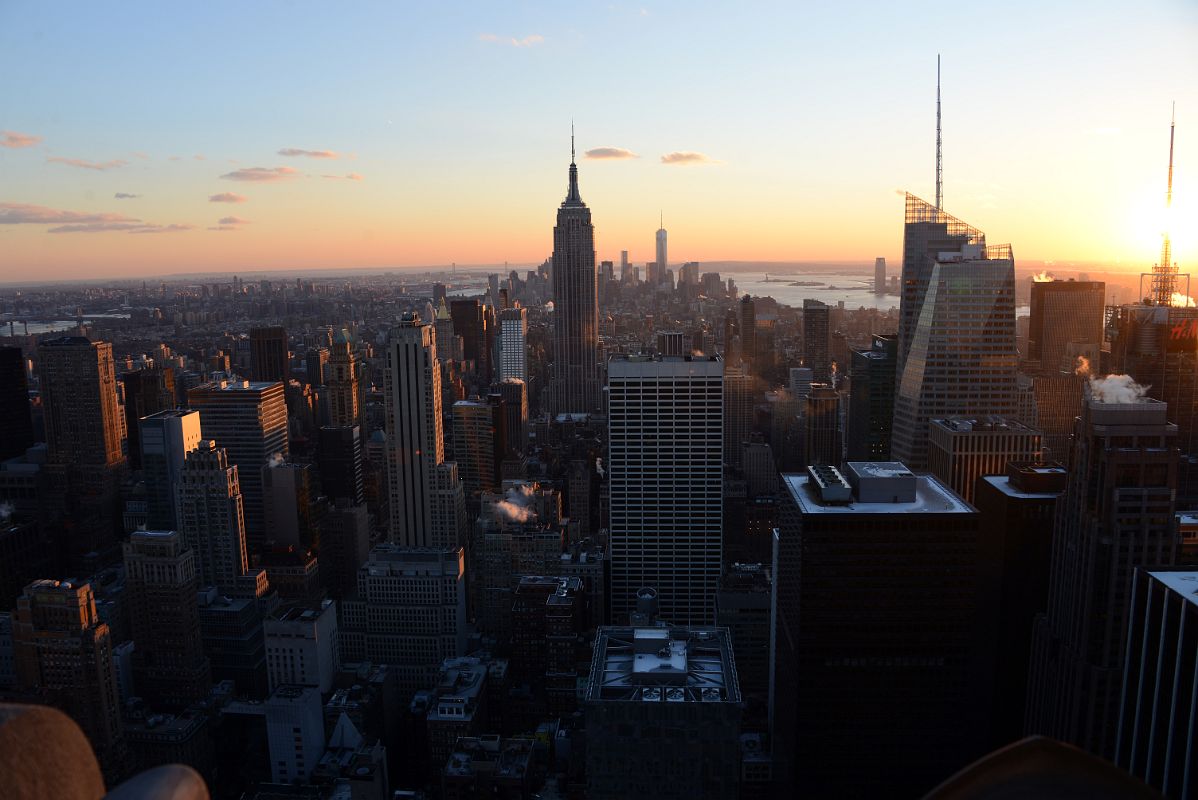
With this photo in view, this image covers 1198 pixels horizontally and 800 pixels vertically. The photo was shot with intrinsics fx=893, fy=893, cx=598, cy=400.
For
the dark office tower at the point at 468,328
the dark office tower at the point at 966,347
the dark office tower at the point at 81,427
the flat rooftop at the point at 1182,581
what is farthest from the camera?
the dark office tower at the point at 468,328

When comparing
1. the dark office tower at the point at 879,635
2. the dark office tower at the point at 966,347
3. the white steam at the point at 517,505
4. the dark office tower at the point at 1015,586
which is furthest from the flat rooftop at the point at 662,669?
the white steam at the point at 517,505

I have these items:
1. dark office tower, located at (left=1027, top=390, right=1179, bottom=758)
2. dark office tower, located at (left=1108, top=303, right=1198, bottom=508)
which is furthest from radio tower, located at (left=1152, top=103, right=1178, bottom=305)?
dark office tower, located at (left=1027, top=390, right=1179, bottom=758)

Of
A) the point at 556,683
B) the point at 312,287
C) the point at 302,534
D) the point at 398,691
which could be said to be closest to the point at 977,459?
the point at 556,683

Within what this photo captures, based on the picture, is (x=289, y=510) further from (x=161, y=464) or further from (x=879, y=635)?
(x=879, y=635)

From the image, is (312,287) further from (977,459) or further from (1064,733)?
(1064,733)

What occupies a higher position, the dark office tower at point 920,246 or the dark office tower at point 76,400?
the dark office tower at point 920,246

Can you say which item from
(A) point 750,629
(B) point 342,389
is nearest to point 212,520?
(B) point 342,389

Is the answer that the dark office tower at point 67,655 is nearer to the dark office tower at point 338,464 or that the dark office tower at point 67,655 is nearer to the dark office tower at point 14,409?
the dark office tower at point 338,464
